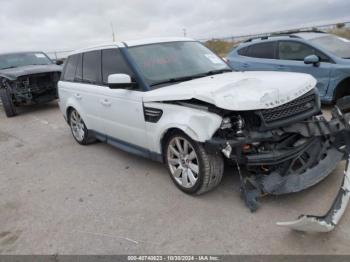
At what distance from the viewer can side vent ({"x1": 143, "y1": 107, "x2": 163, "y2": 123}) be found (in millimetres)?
3658

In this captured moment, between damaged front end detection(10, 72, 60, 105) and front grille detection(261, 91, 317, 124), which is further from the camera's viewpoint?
damaged front end detection(10, 72, 60, 105)

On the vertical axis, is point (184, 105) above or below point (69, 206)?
above

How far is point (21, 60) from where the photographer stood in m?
10.7

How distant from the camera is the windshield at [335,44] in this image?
634 cm

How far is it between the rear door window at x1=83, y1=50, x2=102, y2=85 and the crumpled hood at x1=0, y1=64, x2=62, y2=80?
479 centimetres

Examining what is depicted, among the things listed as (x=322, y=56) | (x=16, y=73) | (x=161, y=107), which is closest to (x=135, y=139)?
(x=161, y=107)

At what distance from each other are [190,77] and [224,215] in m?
1.85

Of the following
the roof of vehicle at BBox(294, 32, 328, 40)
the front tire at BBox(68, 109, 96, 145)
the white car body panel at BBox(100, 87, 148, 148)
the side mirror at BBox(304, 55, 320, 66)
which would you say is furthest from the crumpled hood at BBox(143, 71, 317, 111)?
the roof of vehicle at BBox(294, 32, 328, 40)

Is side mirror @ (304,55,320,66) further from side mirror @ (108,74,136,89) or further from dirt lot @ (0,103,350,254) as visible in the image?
side mirror @ (108,74,136,89)

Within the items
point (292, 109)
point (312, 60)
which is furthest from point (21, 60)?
point (292, 109)

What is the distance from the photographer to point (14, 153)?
604cm

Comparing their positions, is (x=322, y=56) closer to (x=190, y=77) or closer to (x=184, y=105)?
(x=190, y=77)

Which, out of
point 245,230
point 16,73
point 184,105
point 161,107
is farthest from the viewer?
point 16,73

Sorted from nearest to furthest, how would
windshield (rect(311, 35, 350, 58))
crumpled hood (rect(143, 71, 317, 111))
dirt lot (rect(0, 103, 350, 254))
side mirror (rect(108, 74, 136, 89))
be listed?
dirt lot (rect(0, 103, 350, 254)), crumpled hood (rect(143, 71, 317, 111)), side mirror (rect(108, 74, 136, 89)), windshield (rect(311, 35, 350, 58))
